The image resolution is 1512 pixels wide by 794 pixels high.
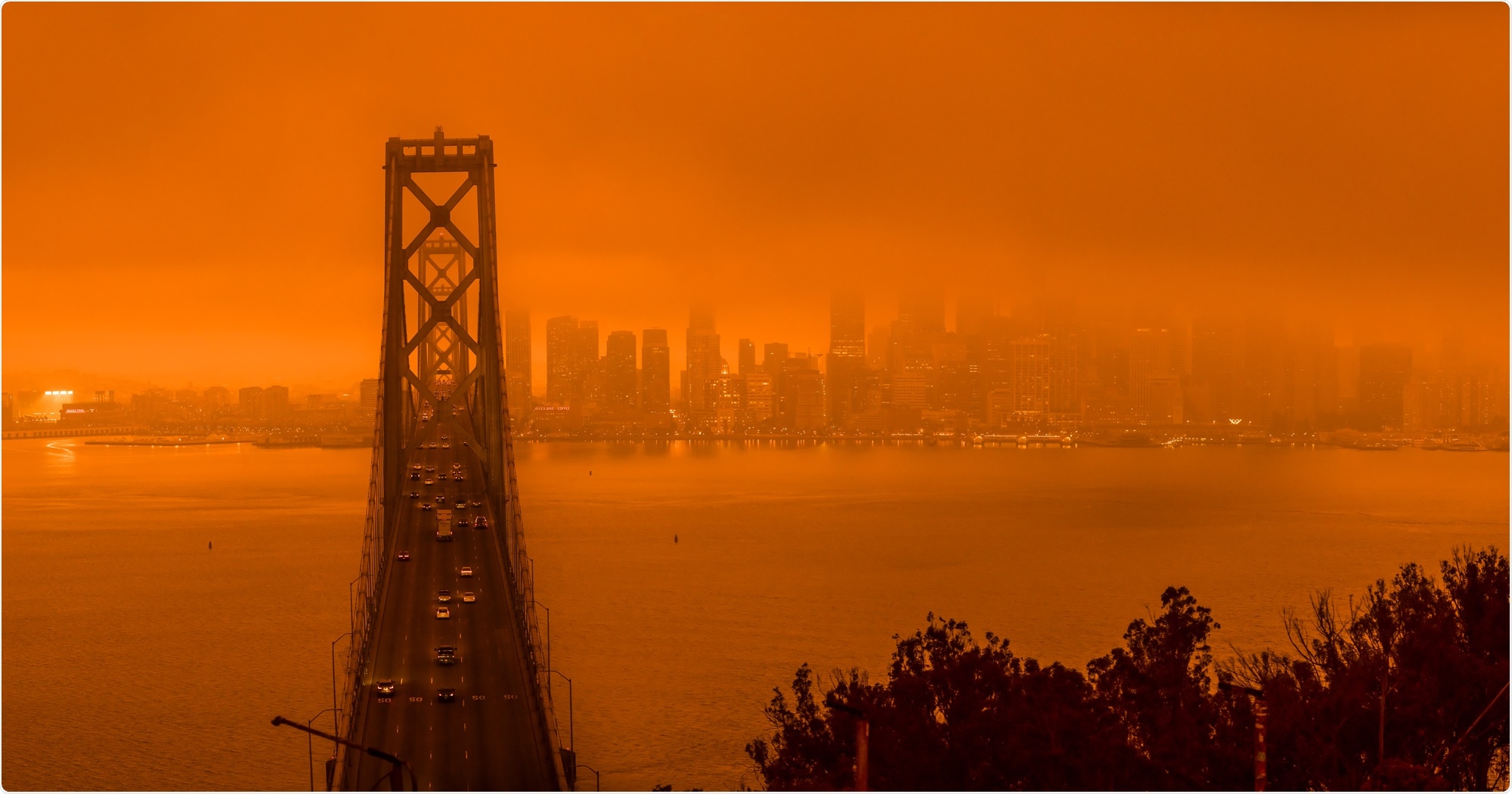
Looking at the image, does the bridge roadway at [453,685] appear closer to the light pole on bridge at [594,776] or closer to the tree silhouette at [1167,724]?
the light pole on bridge at [594,776]

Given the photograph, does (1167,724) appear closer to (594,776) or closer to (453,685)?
(594,776)

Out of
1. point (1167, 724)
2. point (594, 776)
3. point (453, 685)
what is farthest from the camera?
point (594, 776)

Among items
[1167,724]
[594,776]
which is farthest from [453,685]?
[1167,724]

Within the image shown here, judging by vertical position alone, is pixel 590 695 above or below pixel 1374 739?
below

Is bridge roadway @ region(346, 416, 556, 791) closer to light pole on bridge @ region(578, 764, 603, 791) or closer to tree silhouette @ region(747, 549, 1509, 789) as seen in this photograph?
light pole on bridge @ region(578, 764, 603, 791)

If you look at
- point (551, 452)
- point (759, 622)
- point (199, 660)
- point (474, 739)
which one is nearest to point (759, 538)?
point (759, 622)

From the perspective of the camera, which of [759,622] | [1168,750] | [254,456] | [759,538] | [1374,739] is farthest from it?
[254,456]

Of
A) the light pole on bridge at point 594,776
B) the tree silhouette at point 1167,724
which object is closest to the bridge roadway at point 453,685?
the light pole on bridge at point 594,776

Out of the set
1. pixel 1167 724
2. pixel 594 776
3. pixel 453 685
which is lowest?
pixel 594 776

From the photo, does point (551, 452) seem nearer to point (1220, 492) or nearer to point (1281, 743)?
point (1220, 492)
